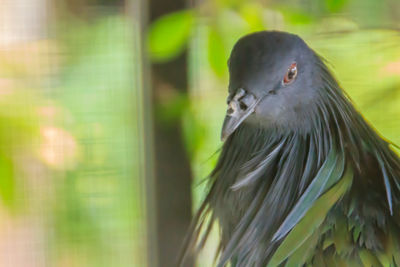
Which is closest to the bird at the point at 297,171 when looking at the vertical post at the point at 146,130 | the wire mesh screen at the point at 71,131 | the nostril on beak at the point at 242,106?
the nostril on beak at the point at 242,106

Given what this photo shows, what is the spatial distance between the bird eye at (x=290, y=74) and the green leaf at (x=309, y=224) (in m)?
0.09

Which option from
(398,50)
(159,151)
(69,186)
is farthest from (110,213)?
(398,50)

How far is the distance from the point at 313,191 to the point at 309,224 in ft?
0.09

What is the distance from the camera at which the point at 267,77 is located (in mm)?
410

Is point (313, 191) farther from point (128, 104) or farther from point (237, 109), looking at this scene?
point (128, 104)

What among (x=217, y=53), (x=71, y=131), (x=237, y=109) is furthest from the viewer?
(x=71, y=131)

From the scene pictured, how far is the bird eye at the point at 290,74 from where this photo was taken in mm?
424

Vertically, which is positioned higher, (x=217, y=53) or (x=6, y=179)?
(x=217, y=53)

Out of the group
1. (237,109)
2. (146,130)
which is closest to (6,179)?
(146,130)

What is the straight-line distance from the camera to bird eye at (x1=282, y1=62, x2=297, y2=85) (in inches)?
16.7

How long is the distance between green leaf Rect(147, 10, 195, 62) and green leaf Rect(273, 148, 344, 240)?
20 cm

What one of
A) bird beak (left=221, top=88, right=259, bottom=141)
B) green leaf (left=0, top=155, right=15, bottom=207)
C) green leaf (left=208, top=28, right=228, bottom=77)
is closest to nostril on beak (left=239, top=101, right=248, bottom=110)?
bird beak (left=221, top=88, right=259, bottom=141)

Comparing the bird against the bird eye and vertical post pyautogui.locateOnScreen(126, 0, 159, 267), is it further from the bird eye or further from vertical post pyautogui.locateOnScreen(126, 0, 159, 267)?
vertical post pyautogui.locateOnScreen(126, 0, 159, 267)

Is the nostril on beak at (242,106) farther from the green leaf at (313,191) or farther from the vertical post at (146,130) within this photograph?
the vertical post at (146,130)
